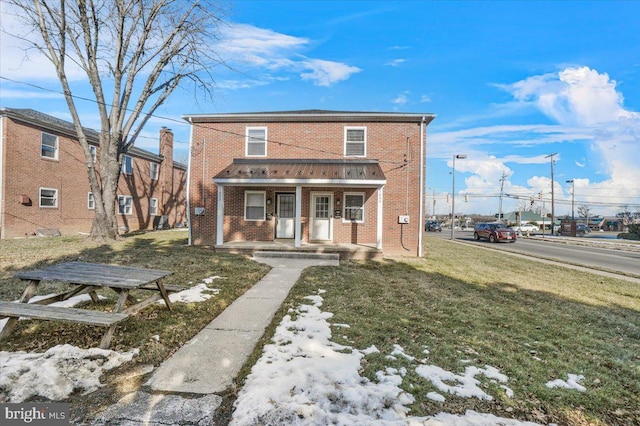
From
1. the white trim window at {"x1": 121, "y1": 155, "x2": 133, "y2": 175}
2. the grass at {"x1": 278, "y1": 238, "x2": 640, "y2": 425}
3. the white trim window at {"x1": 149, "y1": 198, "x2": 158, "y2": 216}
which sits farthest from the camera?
the white trim window at {"x1": 149, "y1": 198, "x2": 158, "y2": 216}

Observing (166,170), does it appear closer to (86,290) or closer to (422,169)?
(422,169)

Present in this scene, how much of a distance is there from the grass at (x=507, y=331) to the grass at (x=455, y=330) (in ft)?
0.05

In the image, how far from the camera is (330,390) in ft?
9.25

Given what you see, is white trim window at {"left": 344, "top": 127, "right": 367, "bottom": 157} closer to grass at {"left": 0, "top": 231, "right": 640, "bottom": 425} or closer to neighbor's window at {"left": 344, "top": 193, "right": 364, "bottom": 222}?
neighbor's window at {"left": 344, "top": 193, "right": 364, "bottom": 222}

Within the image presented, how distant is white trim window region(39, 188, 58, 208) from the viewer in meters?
17.4

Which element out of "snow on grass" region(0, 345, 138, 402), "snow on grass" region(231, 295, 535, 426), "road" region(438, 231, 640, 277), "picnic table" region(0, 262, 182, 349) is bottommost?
"road" region(438, 231, 640, 277)

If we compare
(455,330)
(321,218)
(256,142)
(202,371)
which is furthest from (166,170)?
(455,330)

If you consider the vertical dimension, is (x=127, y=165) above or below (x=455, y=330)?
above

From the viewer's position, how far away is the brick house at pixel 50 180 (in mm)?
15641

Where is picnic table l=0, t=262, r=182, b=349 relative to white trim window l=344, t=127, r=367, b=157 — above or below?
below

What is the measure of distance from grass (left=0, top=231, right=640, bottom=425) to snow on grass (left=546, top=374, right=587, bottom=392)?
0.06 metres

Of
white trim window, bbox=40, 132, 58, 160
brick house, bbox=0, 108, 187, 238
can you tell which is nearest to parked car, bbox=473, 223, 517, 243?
brick house, bbox=0, 108, 187, 238

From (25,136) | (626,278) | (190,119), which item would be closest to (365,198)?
(190,119)

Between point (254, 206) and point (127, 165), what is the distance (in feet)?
49.3
